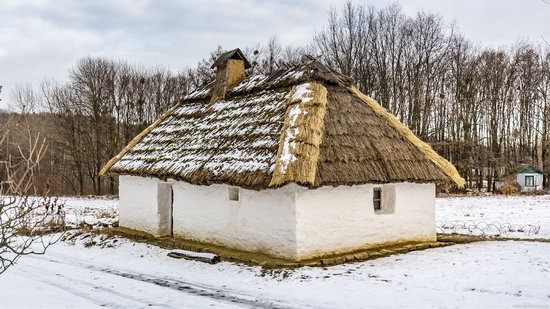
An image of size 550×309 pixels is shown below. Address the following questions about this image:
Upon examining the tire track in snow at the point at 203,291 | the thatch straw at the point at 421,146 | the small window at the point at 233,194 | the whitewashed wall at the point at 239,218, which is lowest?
the tire track in snow at the point at 203,291

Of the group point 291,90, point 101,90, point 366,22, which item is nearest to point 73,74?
point 101,90

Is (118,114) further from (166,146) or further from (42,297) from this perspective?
(42,297)

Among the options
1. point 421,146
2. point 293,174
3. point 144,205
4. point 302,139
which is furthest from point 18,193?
point 421,146

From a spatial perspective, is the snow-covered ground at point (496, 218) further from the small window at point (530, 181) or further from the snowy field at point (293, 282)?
the small window at point (530, 181)

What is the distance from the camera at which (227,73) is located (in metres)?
15.9

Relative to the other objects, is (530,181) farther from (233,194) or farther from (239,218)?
(239,218)

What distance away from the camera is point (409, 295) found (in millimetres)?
7742

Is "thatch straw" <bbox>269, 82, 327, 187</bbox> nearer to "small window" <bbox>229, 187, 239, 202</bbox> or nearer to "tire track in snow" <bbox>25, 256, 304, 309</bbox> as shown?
"small window" <bbox>229, 187, 239, 202</bbox>

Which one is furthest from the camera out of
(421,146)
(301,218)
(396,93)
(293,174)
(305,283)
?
(396,93)

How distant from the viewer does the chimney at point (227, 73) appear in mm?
15859

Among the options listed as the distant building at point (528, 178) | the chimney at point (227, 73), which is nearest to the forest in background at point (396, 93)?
the distant building at point (528, 178)

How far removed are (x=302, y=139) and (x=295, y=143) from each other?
21 centimetres

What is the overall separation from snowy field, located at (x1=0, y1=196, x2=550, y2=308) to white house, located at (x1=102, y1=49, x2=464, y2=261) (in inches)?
41.5

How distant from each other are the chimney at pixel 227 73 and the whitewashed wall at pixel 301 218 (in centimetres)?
389
